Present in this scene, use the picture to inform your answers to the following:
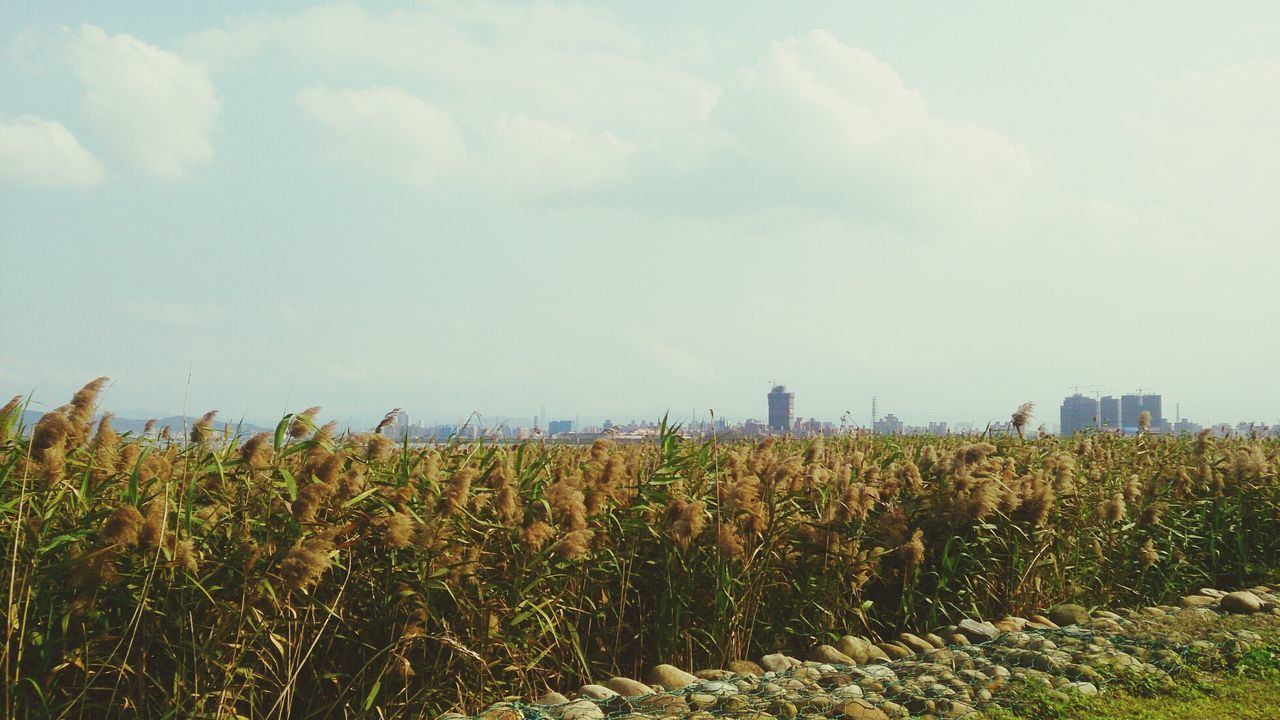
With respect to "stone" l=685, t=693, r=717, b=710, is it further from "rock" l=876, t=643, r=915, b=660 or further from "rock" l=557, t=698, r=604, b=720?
"rock" l=876, t=643, r=915, b=660

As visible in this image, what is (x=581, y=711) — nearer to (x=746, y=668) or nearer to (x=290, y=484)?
(x=746, y=668)

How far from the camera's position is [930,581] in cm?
607

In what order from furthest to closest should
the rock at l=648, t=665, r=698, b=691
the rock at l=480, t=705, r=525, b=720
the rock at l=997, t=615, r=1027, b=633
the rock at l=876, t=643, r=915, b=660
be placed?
the rock at l=997, t=615, r=1027, b=633
the rock at l=876, t=643, r=915, b=660
the rock at l=648, t=665, r=698, b=691
the rock at l=480, t=705, r=525, b=720

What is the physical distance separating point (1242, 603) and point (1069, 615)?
1490mm

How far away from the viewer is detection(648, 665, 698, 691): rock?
4.50m

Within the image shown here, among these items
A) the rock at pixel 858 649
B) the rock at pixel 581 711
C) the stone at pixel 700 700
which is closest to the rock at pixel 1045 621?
the rock at pixel 858 649

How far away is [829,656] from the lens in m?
5.07

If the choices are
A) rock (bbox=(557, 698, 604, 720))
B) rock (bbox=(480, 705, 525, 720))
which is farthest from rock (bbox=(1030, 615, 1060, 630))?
rock (bbox=(480, 705, 525, 720))

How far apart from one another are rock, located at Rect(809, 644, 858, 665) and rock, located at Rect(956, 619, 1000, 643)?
0.90m

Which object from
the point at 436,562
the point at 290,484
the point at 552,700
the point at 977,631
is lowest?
the point at 552,700

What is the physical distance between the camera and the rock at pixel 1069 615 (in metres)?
5.88

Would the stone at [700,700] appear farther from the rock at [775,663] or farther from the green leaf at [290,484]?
the green leaf at [290,484]

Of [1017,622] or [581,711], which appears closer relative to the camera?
[581,711]

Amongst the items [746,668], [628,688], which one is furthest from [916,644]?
[628,688]
